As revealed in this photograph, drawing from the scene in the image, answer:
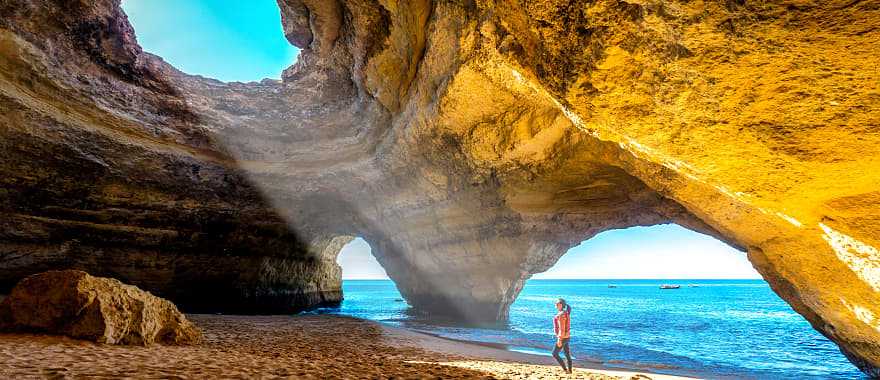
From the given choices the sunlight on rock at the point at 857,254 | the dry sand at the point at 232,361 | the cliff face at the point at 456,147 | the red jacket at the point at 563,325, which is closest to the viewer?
the dry sand at the point at 232,361

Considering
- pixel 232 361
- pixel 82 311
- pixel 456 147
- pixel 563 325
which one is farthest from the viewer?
pixel 456 147

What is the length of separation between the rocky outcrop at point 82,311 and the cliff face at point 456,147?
7.30 metres

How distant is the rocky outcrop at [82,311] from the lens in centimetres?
597

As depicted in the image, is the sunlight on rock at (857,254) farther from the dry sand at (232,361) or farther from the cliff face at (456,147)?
the dry sand at (232,361)

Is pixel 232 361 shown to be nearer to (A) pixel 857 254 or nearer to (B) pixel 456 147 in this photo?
(B) pixel 456 147

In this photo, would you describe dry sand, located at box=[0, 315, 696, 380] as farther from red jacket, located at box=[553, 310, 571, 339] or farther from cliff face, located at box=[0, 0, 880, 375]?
cliff face, located at box=[0, 0, 880, 375]

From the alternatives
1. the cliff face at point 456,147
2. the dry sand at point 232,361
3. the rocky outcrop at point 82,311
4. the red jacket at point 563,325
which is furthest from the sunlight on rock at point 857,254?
the rocky outcrop at point 82,311

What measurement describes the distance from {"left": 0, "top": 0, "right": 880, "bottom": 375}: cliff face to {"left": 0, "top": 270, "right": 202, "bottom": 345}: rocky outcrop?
7.30 metres

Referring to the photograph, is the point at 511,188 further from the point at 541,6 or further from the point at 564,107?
the point at 541,6

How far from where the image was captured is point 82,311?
240 inches

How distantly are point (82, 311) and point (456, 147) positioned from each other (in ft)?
29.6

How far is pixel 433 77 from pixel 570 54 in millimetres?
4352

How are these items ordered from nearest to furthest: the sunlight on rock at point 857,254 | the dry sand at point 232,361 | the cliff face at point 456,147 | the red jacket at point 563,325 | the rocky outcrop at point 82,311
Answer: the dry sand at point 232,361 < the cliff face at point 456,147 < the sunlight on rock at point 857,254 < the rocky outcrop at point 82,311 < the red jacket at point 563,325

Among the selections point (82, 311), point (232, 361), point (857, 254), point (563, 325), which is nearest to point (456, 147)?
point (563, 325)
